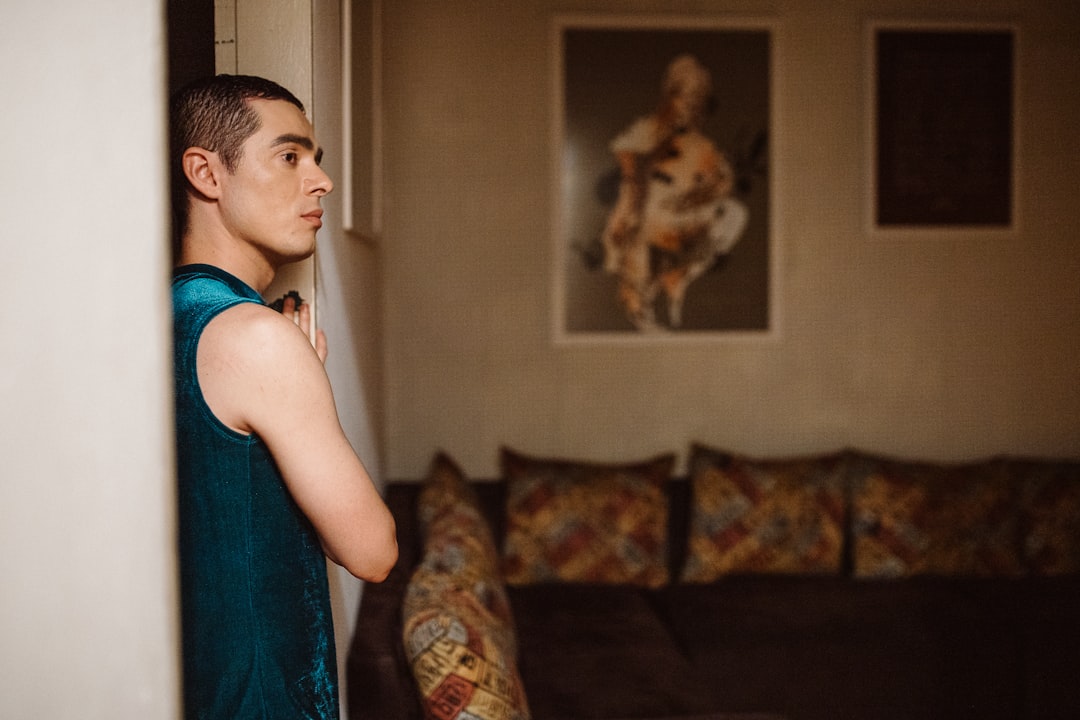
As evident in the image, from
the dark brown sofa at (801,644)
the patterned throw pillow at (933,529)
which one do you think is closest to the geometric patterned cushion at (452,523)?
the dark brown sofa at (801,644)

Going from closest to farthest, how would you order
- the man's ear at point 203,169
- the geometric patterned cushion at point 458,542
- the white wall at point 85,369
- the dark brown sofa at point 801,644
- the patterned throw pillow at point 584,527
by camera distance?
1. the white wall at point 85,369
2. the man's ear at point 203,169
3. the geometric patterned cushion at point 458,542
4. the dark brown sofa at point 801,644
5. the patterned throw pillow at point 584,527

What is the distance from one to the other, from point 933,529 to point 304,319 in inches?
97.5

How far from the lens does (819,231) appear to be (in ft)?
10.5

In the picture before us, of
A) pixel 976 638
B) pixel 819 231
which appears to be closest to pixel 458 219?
pixel 819 231

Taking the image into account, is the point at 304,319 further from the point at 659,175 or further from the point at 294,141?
the point at 659,175

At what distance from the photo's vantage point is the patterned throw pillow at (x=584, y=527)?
9.21 feet

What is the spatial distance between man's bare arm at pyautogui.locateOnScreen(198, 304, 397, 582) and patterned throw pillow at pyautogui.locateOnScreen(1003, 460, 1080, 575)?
2.79m

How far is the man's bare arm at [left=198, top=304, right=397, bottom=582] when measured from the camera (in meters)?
0.82

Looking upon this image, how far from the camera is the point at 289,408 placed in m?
0.83

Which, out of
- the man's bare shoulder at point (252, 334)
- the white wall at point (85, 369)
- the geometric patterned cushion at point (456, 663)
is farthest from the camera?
the geometric patterned cushion at point (456, 663)

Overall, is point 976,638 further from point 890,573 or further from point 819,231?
point 819,231

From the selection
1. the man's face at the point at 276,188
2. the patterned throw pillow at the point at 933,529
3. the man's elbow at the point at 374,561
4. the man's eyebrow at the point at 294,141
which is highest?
the man's eyebrow at the point at 294,141

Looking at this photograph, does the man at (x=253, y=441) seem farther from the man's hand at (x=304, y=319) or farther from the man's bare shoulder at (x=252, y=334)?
the man's hand at (x=304, y=319)

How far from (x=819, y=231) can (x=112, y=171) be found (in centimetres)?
293
